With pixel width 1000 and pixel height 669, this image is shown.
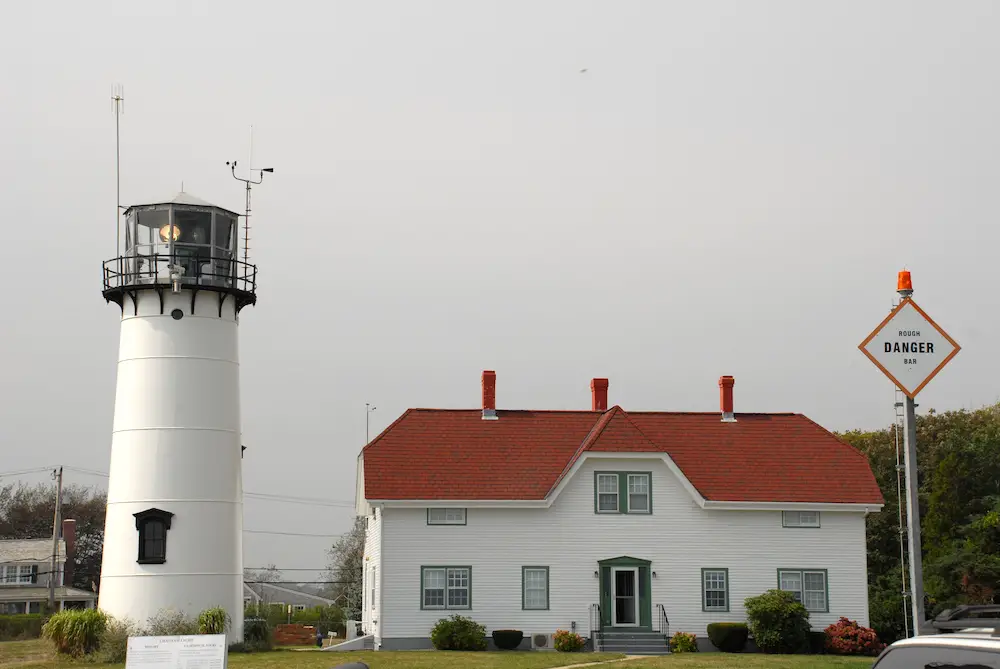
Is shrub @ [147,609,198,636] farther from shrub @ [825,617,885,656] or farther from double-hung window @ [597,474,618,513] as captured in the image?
shrub @ [825,617,885,656]

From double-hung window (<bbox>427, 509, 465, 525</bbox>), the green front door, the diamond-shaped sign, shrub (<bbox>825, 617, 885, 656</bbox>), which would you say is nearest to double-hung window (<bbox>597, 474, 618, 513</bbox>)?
the green front door

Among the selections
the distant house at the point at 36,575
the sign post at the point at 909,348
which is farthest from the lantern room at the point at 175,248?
the distant house at the point at 36,575

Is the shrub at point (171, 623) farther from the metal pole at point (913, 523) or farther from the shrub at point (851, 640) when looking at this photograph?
the metal pole at point (913, 523)

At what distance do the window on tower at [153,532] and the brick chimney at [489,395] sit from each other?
10917 mm

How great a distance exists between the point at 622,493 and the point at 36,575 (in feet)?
143

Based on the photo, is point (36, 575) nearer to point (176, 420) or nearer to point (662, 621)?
point (176, 420)

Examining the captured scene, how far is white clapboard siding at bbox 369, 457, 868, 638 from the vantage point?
3450cm

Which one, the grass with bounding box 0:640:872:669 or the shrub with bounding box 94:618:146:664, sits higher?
the shrub with bounding box 94:618:146:664

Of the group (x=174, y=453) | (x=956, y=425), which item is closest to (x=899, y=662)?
(x=174, y=453)

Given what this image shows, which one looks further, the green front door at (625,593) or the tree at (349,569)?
the tree at (349,569)

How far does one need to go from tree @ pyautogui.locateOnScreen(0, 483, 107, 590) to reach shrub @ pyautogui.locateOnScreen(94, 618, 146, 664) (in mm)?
46506

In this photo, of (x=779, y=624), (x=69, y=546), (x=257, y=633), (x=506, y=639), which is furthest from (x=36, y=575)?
(x=779, y=624)

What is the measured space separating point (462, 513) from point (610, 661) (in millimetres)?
7205

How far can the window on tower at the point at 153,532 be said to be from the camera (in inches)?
1214
